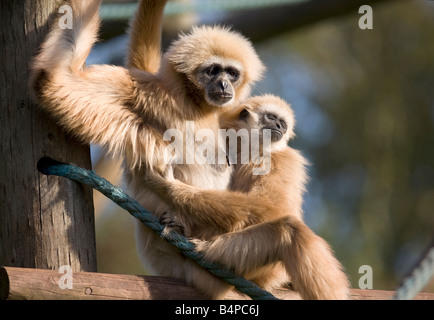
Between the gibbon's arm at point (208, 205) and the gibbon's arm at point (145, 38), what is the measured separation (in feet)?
4.66

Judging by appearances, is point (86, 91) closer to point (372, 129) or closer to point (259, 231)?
point (259, 231)

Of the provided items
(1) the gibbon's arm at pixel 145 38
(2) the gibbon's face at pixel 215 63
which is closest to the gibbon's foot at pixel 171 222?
(2) the gibbon's face at pixel 215 63

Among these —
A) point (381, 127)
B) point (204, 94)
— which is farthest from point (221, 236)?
point (381, 127)

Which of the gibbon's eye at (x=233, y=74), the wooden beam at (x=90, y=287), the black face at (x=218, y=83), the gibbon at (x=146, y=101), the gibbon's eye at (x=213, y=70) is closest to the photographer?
the wooden beam at (x=90, y=287)

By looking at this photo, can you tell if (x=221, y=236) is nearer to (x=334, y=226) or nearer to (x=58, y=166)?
(x=58, y=166)

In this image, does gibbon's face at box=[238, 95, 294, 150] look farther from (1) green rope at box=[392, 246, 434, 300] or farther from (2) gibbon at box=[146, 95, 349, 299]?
(1) green rope at box=[392, 246, 434, 300]

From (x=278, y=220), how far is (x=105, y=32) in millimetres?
3839

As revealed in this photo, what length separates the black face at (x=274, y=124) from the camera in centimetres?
535

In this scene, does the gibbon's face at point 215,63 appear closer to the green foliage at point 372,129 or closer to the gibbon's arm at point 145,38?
the gibbon's arm at point 145,38

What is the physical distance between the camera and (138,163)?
15.0 ft

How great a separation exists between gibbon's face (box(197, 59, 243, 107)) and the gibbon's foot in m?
1.03

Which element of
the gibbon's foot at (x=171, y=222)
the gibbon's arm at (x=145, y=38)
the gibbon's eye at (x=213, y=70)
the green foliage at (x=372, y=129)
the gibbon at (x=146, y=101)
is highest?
the green foliage at (x=372, y=129)

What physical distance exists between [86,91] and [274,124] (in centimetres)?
179

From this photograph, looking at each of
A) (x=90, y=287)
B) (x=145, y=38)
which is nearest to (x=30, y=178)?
(x=90, y=287)
